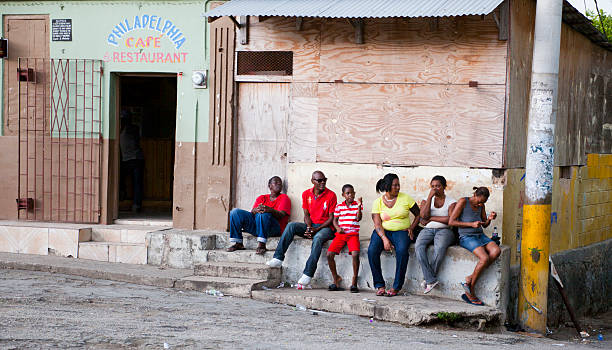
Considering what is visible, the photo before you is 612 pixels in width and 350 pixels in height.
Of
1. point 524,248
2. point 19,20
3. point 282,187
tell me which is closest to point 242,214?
point 282,187

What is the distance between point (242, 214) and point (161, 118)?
6.00 meters

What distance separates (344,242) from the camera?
9594 millimetres

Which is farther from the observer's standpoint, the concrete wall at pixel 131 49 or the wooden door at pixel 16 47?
the wooden door at pixel 16 47

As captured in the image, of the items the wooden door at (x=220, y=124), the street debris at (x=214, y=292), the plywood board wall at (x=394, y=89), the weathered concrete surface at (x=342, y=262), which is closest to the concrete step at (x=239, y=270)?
the weathered concrete surface at (x=342, y=262)

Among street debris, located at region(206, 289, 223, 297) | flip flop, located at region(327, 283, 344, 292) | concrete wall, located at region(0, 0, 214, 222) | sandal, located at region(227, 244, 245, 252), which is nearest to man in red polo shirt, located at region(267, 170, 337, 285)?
flip flop, located at region(327, 283, 344, 292)

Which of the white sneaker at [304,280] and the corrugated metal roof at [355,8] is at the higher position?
the corrugated metal roof at [355,8]

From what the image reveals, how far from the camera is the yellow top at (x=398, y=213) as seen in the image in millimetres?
9391

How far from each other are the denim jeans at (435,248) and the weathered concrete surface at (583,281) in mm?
1413

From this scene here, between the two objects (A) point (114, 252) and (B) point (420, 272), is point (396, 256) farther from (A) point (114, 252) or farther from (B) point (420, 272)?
(A) point (114, 252)

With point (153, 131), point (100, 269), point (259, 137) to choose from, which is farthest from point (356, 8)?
point (153, 131)

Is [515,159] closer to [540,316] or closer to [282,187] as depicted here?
[540,316]

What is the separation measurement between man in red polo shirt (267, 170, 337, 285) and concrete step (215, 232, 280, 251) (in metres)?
0.50

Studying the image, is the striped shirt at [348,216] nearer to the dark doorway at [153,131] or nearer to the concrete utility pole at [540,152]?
the concrete utility pole at [540,152]

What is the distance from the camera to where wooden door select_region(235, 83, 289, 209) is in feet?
36.1
